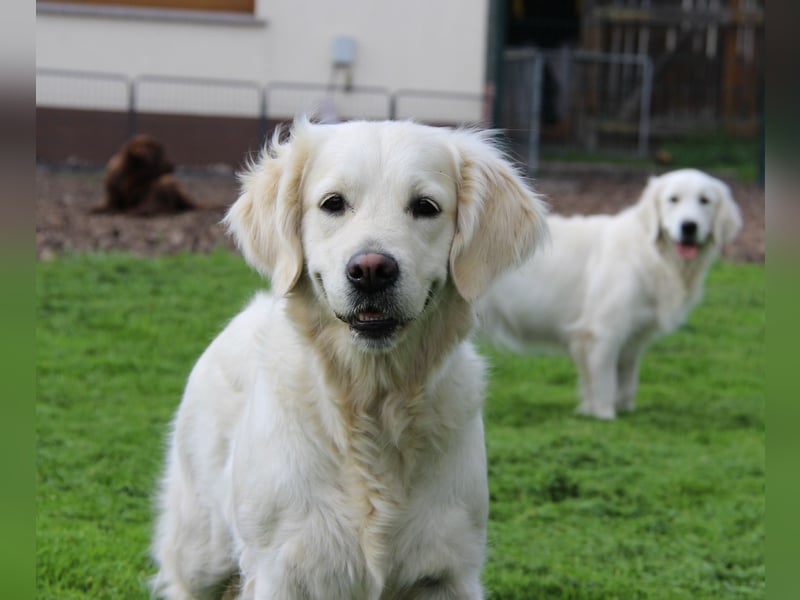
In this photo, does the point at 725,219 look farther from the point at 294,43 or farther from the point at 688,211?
the point at 294,43

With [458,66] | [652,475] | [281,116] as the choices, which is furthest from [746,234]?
[652,475]

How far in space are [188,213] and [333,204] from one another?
27.8 feet

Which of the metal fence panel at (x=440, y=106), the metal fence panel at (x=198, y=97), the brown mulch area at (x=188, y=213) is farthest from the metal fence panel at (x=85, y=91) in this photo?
the metal fence panel at (x=440, y=106)

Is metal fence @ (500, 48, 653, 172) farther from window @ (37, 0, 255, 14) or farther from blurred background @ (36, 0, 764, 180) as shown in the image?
window @ (37, 0, 255, 14)

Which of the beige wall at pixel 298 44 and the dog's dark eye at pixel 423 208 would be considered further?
the beige wall at pixel 298 44

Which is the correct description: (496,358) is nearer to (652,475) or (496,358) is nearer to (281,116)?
(652,475)

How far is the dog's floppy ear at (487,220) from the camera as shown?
2.95m

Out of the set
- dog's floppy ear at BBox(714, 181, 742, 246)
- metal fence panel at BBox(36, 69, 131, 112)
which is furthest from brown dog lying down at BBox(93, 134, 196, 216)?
dog's floppy ear at BBox(714, 181, 742, 246)

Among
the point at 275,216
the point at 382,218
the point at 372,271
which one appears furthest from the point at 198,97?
the point at 372,271

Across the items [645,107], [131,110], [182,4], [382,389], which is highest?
[182,4]

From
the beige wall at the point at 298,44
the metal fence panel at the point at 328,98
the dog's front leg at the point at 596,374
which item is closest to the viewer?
Result: the dog's front leg at the point at 596,374

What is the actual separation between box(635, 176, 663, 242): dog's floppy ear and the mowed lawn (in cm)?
109

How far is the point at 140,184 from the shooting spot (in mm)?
10922

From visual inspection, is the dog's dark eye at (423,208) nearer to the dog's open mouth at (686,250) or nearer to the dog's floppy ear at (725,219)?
the dog's open mouth at (686,250)
